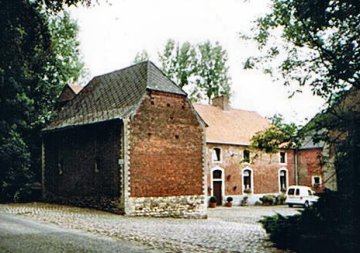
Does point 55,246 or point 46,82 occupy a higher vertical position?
point 46,82

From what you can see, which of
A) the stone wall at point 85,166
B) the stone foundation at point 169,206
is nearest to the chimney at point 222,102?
the stone foundation at point 169,206

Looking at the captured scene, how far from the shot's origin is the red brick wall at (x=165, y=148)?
23.1 m

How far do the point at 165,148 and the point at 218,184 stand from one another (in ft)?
40.2

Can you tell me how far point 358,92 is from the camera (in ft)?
39.8

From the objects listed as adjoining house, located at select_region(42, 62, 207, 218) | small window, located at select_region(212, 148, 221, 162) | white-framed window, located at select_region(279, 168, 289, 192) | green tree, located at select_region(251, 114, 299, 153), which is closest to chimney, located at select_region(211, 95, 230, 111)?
small window, located at select_region(212, 148, 221, 162)

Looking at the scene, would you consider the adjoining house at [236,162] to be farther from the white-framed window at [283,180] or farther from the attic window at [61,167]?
A: the attic window at [61,167]

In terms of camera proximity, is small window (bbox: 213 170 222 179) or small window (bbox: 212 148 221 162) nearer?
small window (bbox: 213 170 222 179)

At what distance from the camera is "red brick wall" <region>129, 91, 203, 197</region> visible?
23.1m

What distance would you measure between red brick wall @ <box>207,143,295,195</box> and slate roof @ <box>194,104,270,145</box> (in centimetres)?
74

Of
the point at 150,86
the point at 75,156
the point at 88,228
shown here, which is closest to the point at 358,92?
the point at 88,228

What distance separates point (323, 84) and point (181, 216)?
14058 mm

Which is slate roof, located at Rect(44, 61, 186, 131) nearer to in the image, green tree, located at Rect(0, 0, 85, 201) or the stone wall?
the stone wall

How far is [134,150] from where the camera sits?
22.9m

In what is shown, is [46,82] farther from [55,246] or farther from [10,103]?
[55,246]
